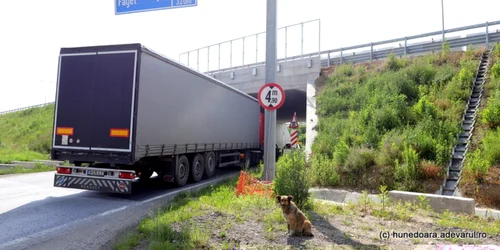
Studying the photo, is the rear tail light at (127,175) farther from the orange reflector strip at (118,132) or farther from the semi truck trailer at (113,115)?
the orange reflector strip at (118,132)

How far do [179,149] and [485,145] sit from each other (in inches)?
327

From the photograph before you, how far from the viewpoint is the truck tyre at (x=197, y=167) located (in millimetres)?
11546

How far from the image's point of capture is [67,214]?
7031 millimetres

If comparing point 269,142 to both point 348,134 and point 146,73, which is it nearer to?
point 146,73

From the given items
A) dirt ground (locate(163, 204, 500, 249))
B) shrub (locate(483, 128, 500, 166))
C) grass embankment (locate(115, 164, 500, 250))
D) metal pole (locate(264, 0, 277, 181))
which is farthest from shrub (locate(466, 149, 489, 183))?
metal pole (locate(264, 0, 277, 181))

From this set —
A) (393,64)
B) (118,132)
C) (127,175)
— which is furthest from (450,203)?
(393,64)

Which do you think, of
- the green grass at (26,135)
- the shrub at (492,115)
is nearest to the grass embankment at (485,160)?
the shrub at (492,115)

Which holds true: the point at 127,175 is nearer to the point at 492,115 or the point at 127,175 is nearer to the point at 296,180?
the point at 296,180

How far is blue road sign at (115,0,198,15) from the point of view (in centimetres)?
948

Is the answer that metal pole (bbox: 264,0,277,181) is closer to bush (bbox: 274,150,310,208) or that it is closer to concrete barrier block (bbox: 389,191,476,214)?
bush (bbox: 274,150,310,208)

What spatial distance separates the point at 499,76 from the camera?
12.7 m

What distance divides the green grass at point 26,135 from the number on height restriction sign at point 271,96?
48.8 feet

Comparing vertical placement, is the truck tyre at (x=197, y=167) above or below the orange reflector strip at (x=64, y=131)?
below

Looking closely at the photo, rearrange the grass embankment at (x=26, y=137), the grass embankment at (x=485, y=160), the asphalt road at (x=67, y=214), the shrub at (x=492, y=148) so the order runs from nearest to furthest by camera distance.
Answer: the asphalt road at (x=67, y=214)
the grass embankment at (x=485, y=160)
the shrub at (x=492, y=148)
the grass embankment at (x=26, y=137)
